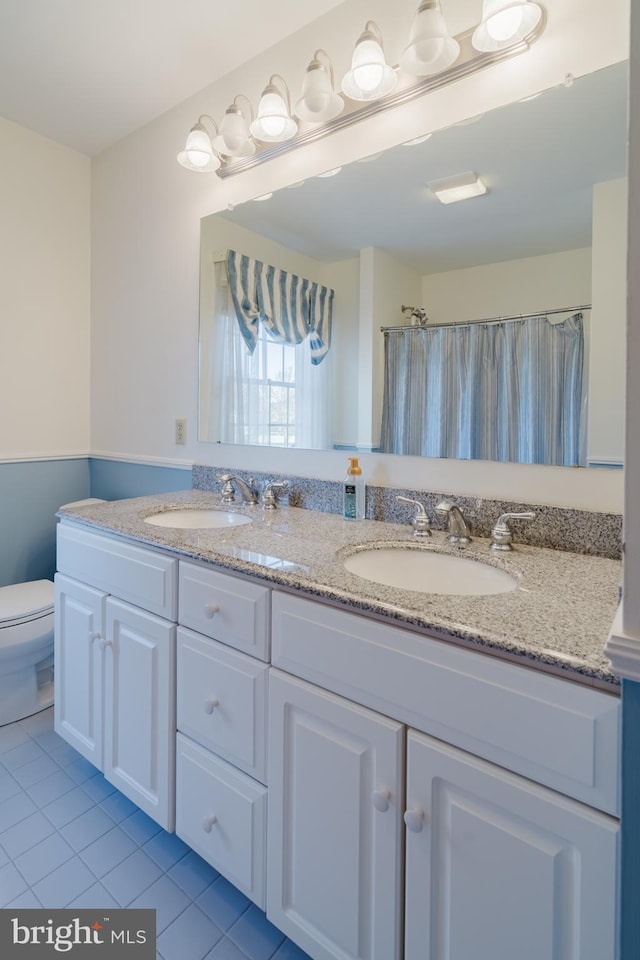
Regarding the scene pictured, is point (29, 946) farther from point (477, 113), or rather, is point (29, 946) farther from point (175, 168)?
point (175, 168)

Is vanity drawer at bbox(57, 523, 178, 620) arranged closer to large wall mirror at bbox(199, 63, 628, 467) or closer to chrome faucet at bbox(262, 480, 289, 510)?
chrome faucet at bbox(262, 480, 289, 510)

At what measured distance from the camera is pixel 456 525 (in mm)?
1222

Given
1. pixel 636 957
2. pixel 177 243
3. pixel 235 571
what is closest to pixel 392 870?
pixel 636 957

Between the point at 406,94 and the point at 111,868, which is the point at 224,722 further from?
the point at 406,94

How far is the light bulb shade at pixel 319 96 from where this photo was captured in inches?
54.4

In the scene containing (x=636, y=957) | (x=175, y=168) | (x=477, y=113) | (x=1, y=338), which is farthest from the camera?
(x=1, y=338)

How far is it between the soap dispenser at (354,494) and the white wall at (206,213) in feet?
0.22

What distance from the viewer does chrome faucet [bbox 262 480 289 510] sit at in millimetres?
1628

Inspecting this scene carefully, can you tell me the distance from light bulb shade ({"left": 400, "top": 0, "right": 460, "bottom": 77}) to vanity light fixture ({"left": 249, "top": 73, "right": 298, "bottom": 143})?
436 mm

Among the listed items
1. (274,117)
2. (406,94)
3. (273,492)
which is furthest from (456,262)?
(273,492)

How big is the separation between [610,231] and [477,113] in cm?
46

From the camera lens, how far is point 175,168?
1979mm

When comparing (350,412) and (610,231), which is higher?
(610,231)

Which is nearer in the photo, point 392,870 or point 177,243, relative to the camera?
point 392,870
